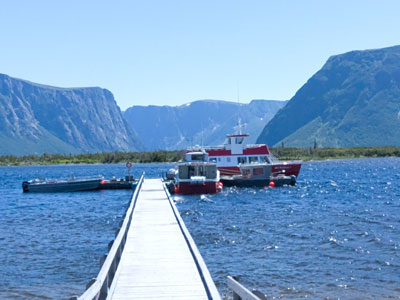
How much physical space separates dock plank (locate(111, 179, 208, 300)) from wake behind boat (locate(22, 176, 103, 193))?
1736 inches

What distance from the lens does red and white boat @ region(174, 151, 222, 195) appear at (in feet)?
180

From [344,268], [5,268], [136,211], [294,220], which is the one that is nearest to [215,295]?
[344,268]

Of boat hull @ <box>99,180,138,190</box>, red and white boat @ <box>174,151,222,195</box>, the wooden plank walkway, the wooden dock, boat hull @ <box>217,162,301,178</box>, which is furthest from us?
boat hull @ <box>217,162,301,178</box>

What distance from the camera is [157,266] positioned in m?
17.1

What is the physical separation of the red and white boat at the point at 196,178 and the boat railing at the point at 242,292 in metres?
41.6

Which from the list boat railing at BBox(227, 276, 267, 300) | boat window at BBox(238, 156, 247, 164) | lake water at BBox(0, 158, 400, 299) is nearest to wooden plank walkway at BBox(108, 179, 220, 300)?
boat railing at BBox(227, 276, 267, 300)

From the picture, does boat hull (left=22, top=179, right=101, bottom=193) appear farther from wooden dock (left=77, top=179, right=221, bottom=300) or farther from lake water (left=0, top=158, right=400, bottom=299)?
wooden dock (left=77, top=179, right=221, bottom=300)

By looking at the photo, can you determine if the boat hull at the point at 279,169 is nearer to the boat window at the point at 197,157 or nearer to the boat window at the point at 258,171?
the boat window at the point at 258,171

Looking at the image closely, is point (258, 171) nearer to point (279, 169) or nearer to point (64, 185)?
point (279, 169)

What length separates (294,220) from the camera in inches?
1500

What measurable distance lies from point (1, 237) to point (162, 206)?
9872mm

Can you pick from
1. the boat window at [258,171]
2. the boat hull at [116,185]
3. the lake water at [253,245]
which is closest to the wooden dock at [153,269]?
the lake water at [253,245]

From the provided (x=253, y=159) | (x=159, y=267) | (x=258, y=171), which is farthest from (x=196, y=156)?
(x=159, y=267)

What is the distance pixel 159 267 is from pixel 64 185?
186 feet
